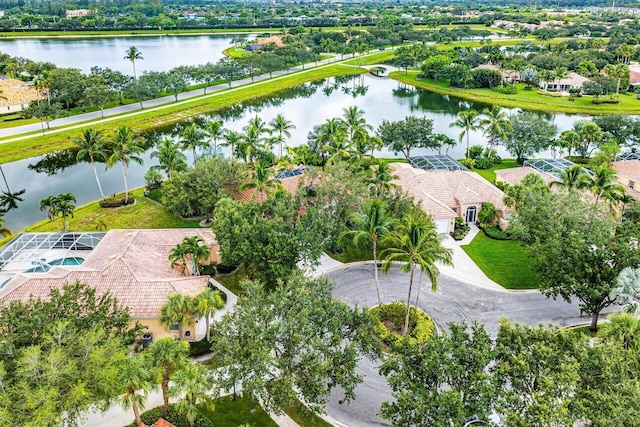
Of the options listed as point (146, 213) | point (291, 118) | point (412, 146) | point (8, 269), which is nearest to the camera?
point (8, 269)

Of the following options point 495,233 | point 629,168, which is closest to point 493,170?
point 629,168

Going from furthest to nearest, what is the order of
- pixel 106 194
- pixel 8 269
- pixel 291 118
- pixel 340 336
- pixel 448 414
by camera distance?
pixel 291 118 < pixel 106 194 < pixel 8 269 < pixel 340 336 < pixel 448 414

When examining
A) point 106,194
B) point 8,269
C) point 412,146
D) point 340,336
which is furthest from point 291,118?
point 340,336

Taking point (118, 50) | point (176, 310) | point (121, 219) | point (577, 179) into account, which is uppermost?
point (118, 50)

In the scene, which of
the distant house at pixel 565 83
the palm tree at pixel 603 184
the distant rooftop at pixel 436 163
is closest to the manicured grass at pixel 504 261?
the palm tree at pixel 603 184

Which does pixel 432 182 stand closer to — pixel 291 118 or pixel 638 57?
pixel 291 118

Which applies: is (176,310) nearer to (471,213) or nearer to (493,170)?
(471,213)

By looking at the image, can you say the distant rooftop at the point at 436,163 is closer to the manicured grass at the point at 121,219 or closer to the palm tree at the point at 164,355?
the manicured grass at the point at 121,219

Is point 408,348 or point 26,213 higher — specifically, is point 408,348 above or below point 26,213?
above

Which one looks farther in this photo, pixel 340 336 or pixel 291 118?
pixel 291 118
